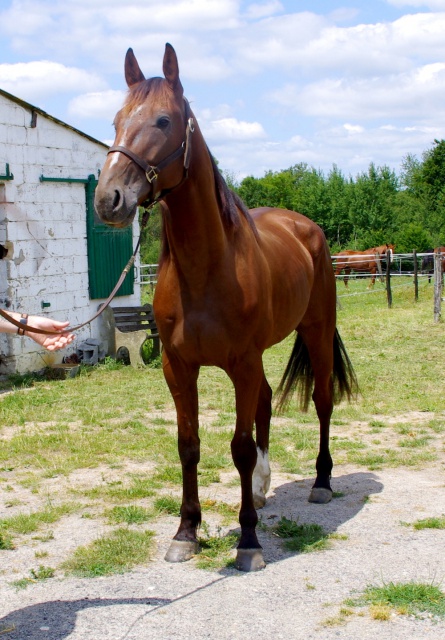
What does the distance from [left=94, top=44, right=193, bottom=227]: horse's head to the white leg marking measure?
2.06 meters

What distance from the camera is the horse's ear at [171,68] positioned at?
327 centimetres

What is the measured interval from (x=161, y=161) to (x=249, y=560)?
2006mm

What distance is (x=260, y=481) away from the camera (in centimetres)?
458

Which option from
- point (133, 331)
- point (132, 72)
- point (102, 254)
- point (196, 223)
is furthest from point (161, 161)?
point (102, 254)

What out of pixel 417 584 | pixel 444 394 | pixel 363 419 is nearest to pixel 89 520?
pixel 417 584

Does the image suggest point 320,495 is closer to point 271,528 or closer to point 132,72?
point 271,528

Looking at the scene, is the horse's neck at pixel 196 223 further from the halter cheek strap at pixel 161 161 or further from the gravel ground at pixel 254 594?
the gravel ground at pixel 254 594

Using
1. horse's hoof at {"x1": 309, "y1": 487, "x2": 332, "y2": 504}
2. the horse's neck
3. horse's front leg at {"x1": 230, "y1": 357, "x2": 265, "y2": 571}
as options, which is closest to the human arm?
the horse's neck

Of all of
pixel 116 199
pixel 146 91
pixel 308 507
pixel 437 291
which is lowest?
pixel 308 507

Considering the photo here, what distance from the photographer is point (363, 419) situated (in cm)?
674

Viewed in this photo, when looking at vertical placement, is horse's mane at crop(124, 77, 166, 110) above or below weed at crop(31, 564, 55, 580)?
above

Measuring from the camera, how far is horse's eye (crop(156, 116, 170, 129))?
3.18 metres

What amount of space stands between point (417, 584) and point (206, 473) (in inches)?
84.7

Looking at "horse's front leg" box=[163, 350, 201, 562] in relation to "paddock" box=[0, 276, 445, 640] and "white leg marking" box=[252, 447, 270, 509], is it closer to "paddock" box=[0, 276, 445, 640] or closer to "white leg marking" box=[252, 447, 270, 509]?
"paddock" box=[0, 276, 445, 640]
